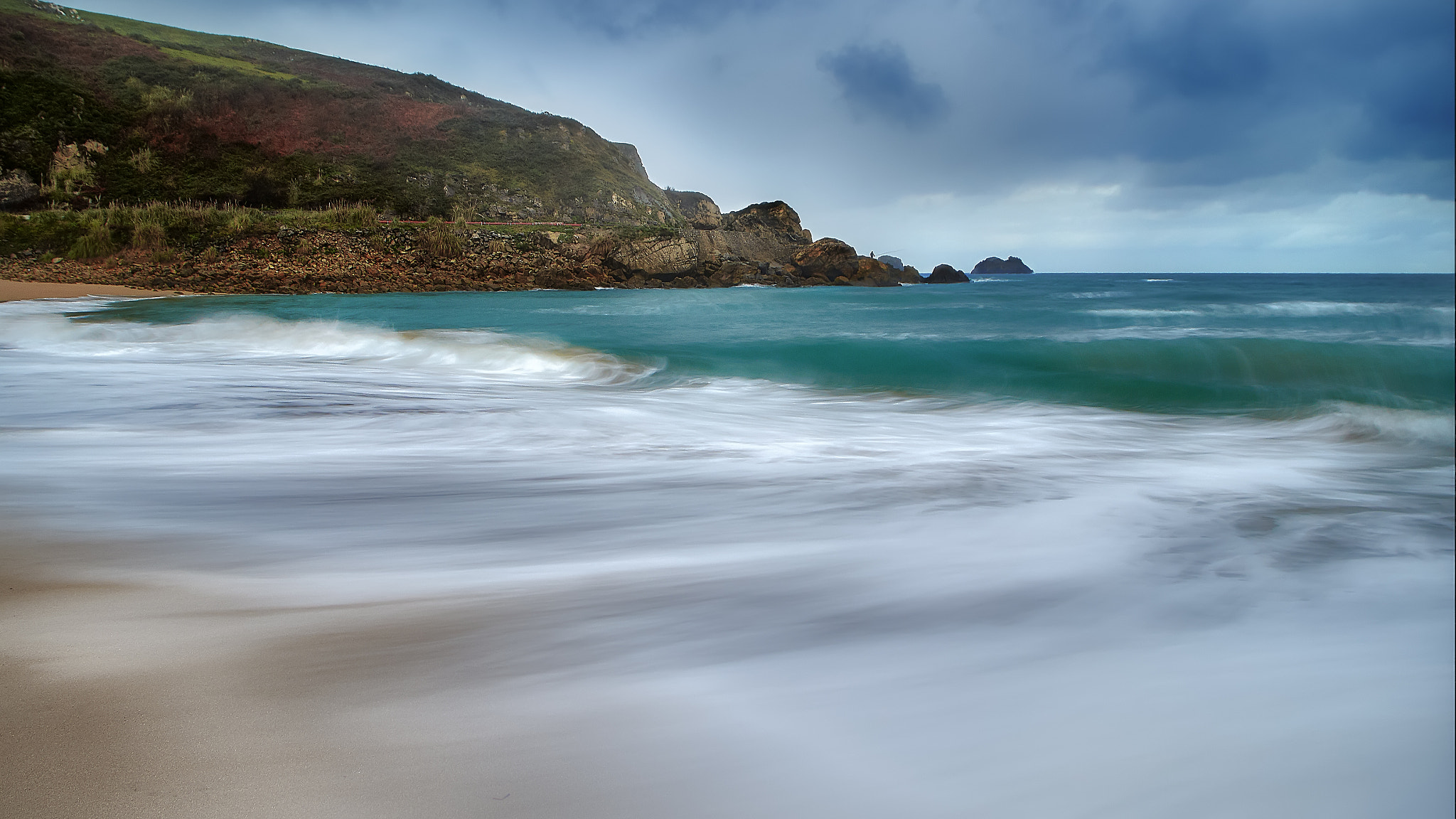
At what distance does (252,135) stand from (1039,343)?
28.7m

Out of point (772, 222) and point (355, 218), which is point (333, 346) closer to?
point (355, 218)

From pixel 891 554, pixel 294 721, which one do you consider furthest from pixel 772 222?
pixel 294 721

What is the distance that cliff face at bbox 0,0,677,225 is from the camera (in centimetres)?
2222

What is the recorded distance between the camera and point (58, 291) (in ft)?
43.7

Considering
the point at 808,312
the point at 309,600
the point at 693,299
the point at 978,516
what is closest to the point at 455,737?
the point at 309,600

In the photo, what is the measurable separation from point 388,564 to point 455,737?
0.85 metres

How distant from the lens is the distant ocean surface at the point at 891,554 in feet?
3.40

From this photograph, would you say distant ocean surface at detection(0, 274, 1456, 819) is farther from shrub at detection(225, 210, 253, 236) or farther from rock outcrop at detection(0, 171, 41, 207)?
rock outcrop at detection(0, 171, 41, 207)

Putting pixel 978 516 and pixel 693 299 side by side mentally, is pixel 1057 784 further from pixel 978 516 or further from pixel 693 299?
pixel 693 299

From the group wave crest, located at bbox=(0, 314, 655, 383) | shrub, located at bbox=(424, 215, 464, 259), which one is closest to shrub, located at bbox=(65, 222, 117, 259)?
shrub, located at bbox=(424, 215, 464, 259)

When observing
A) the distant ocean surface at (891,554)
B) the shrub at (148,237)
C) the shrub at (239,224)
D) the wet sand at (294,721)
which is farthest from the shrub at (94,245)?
the wet sand at (294,721)

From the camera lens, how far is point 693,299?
1942 centimetres

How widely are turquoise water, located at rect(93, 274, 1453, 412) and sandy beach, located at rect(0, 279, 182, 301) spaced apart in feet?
6.70

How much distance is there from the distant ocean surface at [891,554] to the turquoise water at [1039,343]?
0.36 ft
